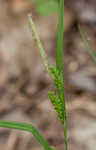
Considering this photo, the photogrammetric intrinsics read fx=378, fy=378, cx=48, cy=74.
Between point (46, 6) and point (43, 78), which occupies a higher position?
point (46, 6)

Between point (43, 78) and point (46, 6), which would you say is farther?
point (46, 6)

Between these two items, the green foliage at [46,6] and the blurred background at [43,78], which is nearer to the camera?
the blurred background at [43,78]

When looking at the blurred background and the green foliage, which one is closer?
the blurred background

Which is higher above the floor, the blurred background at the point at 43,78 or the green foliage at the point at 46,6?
the green foliage at the point at 46,6

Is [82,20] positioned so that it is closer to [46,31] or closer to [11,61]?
[46,31]

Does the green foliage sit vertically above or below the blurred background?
above
